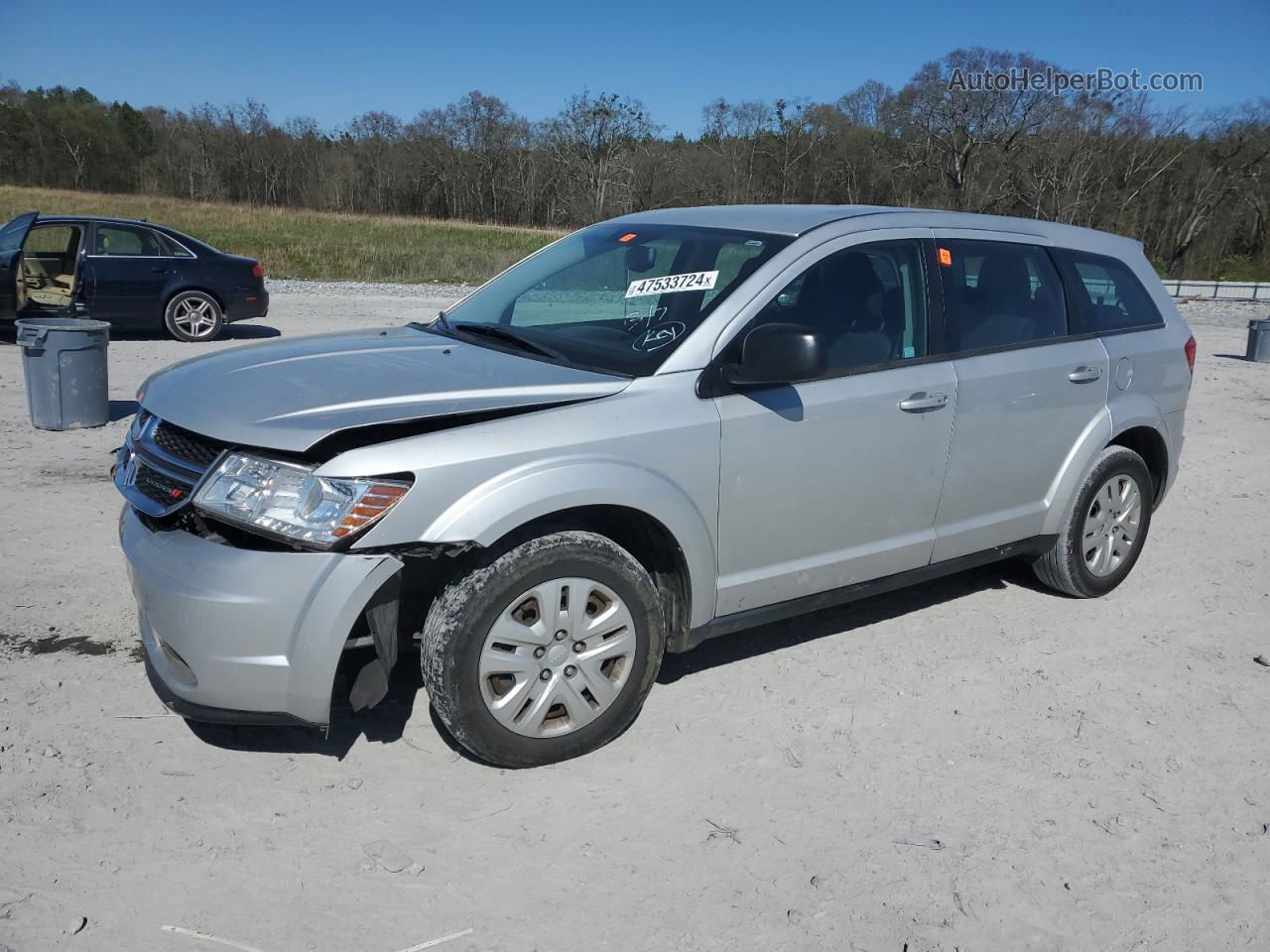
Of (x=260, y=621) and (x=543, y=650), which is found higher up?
(x=260, y=621)

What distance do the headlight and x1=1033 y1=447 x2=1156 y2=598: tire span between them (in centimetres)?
354

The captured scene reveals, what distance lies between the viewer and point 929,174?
2235 inches

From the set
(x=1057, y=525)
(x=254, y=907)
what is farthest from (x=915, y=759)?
(x=254, y=907)

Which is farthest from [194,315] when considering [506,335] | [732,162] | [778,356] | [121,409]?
[732,162]

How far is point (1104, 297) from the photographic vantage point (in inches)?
Result: 209

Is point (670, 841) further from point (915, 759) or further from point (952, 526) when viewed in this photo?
point (952, 526)

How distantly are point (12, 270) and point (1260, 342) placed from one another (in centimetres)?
1670

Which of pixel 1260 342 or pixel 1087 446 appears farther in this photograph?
pixel 1260 342

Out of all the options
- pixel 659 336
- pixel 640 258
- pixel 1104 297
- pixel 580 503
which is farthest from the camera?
pixel 1104 297

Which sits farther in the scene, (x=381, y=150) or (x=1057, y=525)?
(x=381, y=150)

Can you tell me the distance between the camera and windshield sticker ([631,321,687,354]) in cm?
382

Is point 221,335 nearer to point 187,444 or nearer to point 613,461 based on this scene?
point 187,444

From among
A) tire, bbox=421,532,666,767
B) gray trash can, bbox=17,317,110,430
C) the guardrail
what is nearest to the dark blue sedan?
gray trash can, bbox=17,317,110,430

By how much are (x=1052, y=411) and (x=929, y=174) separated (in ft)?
184
